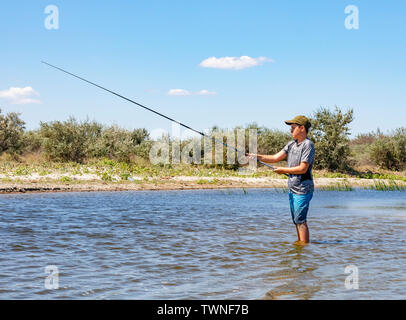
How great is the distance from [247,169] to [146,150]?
6669 millimetres

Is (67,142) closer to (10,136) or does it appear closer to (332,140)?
→ (10,136)

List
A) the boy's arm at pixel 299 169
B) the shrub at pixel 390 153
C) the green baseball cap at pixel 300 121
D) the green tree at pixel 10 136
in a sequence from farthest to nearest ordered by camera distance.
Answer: the shrub at pixel 390 153 → the green tree at pixel 10 136 → the green baseball cap at pixel 300 121 → the boy's arm at pixel 299 169

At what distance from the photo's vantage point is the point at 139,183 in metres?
21.9

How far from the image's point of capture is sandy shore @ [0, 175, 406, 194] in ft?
62.9

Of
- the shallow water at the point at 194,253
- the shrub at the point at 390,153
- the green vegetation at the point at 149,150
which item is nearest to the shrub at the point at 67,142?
the green vegetation at the point at 149,150

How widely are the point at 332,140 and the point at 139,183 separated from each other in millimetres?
16618

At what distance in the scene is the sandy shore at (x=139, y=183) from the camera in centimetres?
1916

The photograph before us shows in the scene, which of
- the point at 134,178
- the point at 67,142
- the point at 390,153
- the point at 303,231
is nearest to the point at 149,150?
the point at 67,142

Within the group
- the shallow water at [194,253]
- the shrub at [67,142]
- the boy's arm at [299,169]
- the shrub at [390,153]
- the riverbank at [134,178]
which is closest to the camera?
the shallow water at [194,253]

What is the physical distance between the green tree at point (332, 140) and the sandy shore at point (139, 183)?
591 centimetres

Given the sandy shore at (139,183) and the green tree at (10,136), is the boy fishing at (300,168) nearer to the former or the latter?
the sandy shore at (139,183)

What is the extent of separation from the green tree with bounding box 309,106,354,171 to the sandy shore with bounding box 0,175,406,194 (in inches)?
233
